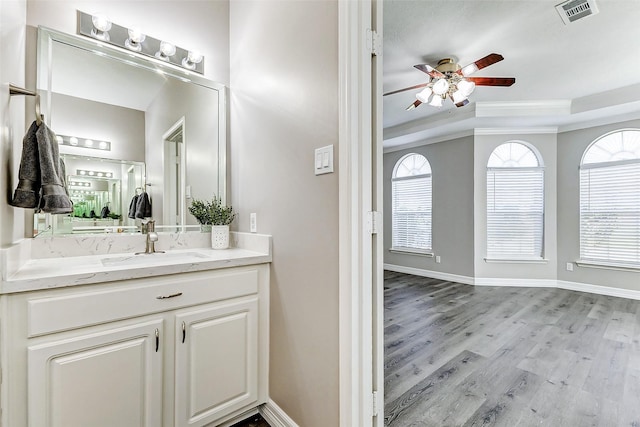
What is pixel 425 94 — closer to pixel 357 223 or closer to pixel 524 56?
pixel 524 56

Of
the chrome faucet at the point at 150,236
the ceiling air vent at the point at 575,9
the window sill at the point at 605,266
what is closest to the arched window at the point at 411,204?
the window sill at the point at 605,266

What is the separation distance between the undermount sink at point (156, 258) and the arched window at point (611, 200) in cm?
528

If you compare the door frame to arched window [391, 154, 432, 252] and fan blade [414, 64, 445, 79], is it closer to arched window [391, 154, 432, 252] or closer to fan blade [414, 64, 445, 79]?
fan blade [414, 64, 445, 79]

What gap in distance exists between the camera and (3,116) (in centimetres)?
105

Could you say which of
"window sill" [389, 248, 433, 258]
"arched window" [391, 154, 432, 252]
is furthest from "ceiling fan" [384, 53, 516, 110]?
"window sill" [389, 248, 433, 258]

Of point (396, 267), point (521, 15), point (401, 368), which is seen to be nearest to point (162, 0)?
point (521, 15)

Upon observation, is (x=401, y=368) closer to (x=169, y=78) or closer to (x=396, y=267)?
(x=169, y=78)

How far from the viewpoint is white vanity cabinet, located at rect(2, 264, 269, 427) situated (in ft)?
3.25

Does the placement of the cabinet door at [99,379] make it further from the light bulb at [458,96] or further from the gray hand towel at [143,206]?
the light bulb at [458,96]

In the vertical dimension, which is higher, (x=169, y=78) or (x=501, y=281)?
(x=169, y=78)

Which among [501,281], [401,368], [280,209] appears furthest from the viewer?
[501,281]

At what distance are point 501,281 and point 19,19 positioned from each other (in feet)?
18.6

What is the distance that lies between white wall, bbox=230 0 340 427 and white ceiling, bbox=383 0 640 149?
44.9 inches

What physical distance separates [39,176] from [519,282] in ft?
18.3
